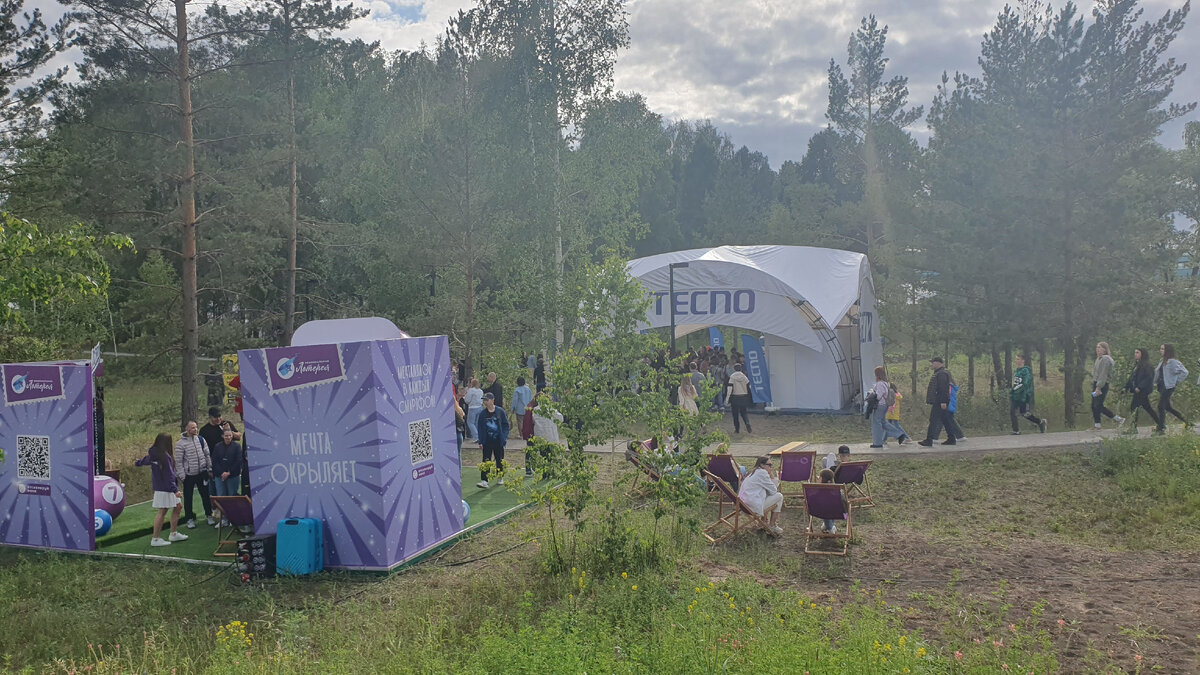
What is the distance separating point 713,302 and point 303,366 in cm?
1463

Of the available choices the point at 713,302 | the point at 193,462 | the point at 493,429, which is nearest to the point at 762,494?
the point at 493,429

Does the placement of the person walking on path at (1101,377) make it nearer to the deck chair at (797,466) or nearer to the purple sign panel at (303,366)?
the deck chair at (797,466)

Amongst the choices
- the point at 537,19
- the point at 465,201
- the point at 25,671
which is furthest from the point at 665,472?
the point at 537,19

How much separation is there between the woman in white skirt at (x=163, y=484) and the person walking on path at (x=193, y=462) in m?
0.15

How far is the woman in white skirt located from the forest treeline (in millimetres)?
3734

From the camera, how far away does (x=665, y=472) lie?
8.25 m

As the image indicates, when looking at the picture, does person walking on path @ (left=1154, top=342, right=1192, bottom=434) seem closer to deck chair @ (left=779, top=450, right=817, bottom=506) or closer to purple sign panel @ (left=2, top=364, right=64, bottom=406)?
deck chair @ (left=779, top=450, right=817, bottom=506)

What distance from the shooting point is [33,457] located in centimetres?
1040

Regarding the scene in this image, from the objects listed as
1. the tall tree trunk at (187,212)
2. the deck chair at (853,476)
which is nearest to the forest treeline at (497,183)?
the tall tree trunk at (187,212)

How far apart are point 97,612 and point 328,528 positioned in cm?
213

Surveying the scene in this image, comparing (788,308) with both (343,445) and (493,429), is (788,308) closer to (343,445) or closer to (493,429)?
(493,429)

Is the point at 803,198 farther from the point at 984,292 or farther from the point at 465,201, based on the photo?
the point at 465,201

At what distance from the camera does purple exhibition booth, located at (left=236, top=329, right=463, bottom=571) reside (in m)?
8.69

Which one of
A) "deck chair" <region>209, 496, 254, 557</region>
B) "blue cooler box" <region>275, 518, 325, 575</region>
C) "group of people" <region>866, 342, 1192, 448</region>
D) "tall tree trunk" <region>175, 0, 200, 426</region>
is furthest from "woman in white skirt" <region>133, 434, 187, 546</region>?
"group of people" <region>866, 342, 1192, 448</region>
